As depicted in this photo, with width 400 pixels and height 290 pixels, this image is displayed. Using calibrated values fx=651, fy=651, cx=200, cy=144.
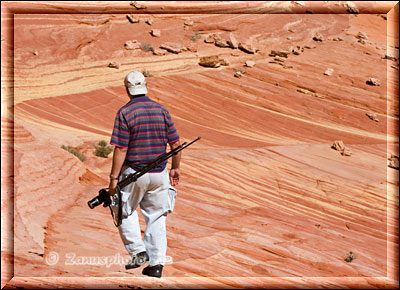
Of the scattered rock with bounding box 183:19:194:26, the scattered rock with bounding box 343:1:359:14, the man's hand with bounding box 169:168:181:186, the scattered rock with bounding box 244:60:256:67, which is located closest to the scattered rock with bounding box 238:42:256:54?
the scattered rock with bounding box 244:60:256:67

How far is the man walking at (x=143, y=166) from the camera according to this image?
22.5 ft

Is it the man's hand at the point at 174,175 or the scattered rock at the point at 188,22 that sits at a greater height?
the man's hand at the point at 174,175

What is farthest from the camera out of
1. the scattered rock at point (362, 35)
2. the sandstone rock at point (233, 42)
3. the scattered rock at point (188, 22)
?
the scattered rock at point (362, 35)

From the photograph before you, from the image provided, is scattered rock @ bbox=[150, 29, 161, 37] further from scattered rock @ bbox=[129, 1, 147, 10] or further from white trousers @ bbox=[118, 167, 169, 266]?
white trousers @ bbox=[118, 167, 169, 266]

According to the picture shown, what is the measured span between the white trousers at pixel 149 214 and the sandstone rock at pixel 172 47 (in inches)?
481

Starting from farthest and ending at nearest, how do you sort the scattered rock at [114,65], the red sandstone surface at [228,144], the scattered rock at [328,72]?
1. the scattered rock at [328,72]
2. the scattered rock at [114,65]
3. the red sandstone surface at [228,144]

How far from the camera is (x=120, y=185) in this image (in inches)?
274

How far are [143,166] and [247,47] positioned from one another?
43.5 ft

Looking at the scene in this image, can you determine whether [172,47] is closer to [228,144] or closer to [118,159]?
[228,144]

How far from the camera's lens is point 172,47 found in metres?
19.1

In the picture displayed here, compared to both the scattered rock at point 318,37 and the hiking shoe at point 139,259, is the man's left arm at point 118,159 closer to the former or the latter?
the hiking shoe at point 139,259

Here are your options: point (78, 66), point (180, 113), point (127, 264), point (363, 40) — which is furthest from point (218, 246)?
point (363, 40)

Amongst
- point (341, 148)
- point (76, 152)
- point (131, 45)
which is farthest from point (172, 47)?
point (76, 152)

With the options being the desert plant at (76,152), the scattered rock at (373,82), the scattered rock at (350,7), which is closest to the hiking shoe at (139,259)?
the desert plant at (76,152)
